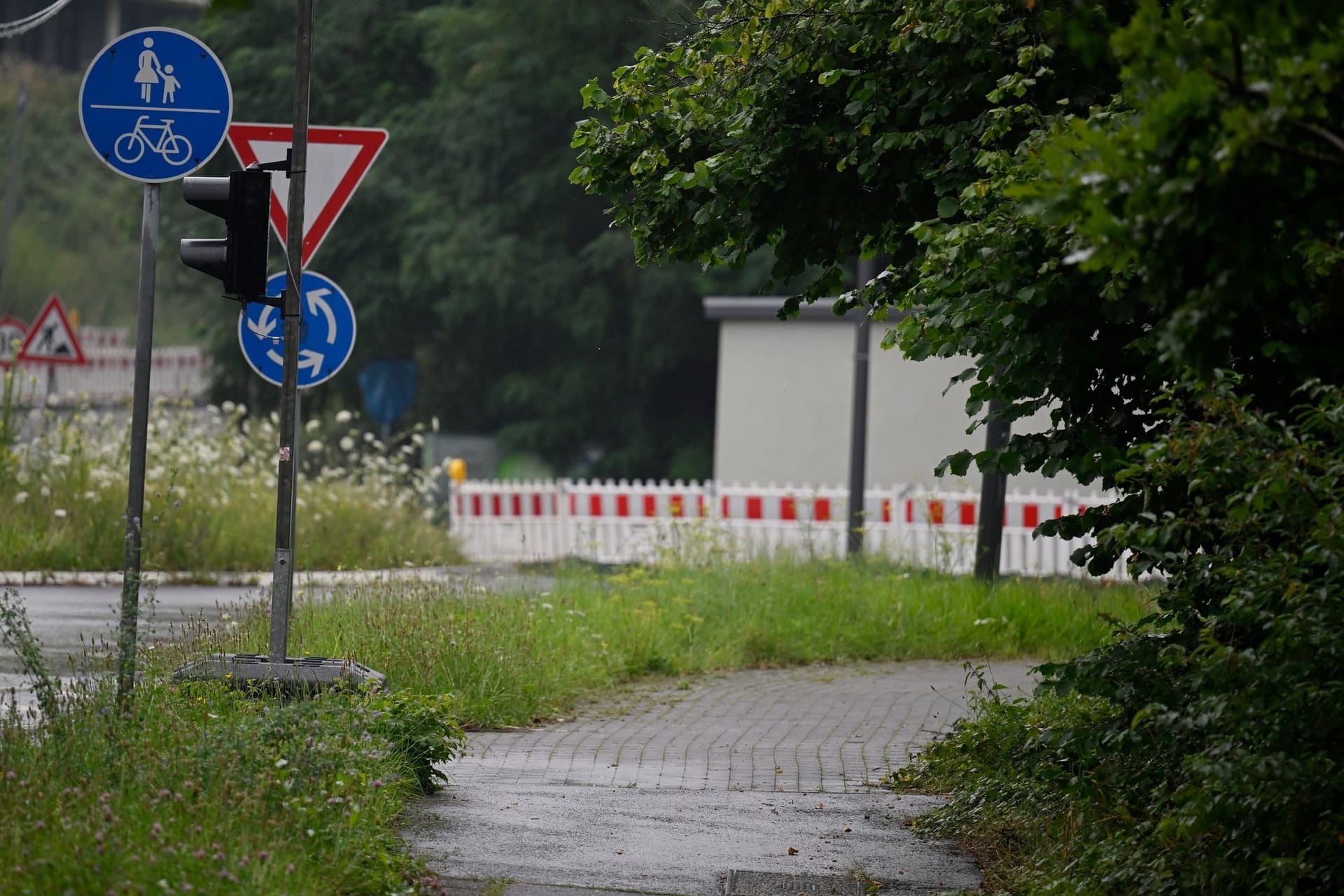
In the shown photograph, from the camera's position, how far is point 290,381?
7082 millimetres

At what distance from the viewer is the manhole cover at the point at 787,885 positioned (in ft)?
18.5

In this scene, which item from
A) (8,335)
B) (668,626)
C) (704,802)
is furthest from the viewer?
(8,335)

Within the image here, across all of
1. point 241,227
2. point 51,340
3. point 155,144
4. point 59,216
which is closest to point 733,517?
point 51,340

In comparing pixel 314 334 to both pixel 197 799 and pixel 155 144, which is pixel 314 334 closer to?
pixel 155 144

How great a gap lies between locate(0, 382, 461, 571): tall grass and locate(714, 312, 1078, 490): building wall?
19.4ft

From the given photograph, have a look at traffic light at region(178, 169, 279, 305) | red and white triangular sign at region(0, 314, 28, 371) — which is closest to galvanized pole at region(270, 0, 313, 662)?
traffic light at region(178, 169, 279, 305)

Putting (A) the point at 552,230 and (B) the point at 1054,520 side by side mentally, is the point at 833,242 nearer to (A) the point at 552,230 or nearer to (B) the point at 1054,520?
(B) the point at 1054,520

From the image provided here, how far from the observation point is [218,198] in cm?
696

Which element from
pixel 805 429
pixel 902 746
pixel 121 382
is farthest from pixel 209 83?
pixel 121 382

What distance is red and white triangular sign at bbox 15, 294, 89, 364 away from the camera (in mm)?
22719

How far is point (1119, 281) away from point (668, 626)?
7425 millimetres

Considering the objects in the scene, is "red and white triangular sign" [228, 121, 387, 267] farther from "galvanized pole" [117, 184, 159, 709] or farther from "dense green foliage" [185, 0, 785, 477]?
"dense green foliage" [185, 0, 785, 477]

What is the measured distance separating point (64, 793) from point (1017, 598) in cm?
939

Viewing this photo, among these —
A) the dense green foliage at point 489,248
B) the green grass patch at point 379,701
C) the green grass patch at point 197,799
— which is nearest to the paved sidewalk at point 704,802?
the green grass patch at point 379,701
